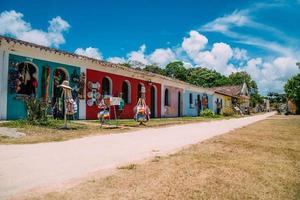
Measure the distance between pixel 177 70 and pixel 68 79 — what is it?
44.6 metres

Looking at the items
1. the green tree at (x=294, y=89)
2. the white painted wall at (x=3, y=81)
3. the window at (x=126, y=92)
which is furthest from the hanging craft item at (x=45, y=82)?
the green tree at (x=294, y=89)

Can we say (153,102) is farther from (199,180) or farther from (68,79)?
(199,180)

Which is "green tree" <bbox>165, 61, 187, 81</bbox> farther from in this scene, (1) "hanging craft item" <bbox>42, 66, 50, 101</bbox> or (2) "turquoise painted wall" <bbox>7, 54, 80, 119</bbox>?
(2) "turquoise painted wall" <bbox>7, 54, 80, 119</bbox>

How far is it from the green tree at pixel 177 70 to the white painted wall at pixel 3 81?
1807 inches

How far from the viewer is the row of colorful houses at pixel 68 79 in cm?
1234

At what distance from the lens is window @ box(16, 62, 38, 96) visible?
12836mm

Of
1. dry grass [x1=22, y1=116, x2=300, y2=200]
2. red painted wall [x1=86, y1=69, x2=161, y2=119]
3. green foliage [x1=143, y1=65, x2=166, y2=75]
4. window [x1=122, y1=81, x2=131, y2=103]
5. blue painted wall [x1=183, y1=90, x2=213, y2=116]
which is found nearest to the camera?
dry grass [x1=22, y1=116, x2=300, y2=200]

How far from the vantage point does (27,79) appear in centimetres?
1319

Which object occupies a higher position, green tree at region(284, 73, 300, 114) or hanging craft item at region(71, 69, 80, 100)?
green tree at region(284, 73, 300, 114)

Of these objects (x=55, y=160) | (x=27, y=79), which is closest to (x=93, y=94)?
(x=27, y=79)

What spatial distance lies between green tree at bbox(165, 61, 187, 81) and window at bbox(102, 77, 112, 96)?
3915 centimetres

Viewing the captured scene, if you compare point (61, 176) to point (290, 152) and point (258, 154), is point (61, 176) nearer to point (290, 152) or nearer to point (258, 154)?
point (258, 154)

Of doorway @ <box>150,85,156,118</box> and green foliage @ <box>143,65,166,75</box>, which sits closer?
doorway @ <box>150,85,156,118</box>

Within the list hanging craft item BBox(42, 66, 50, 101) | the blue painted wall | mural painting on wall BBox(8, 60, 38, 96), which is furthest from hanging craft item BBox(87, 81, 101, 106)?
the blue painted wall
